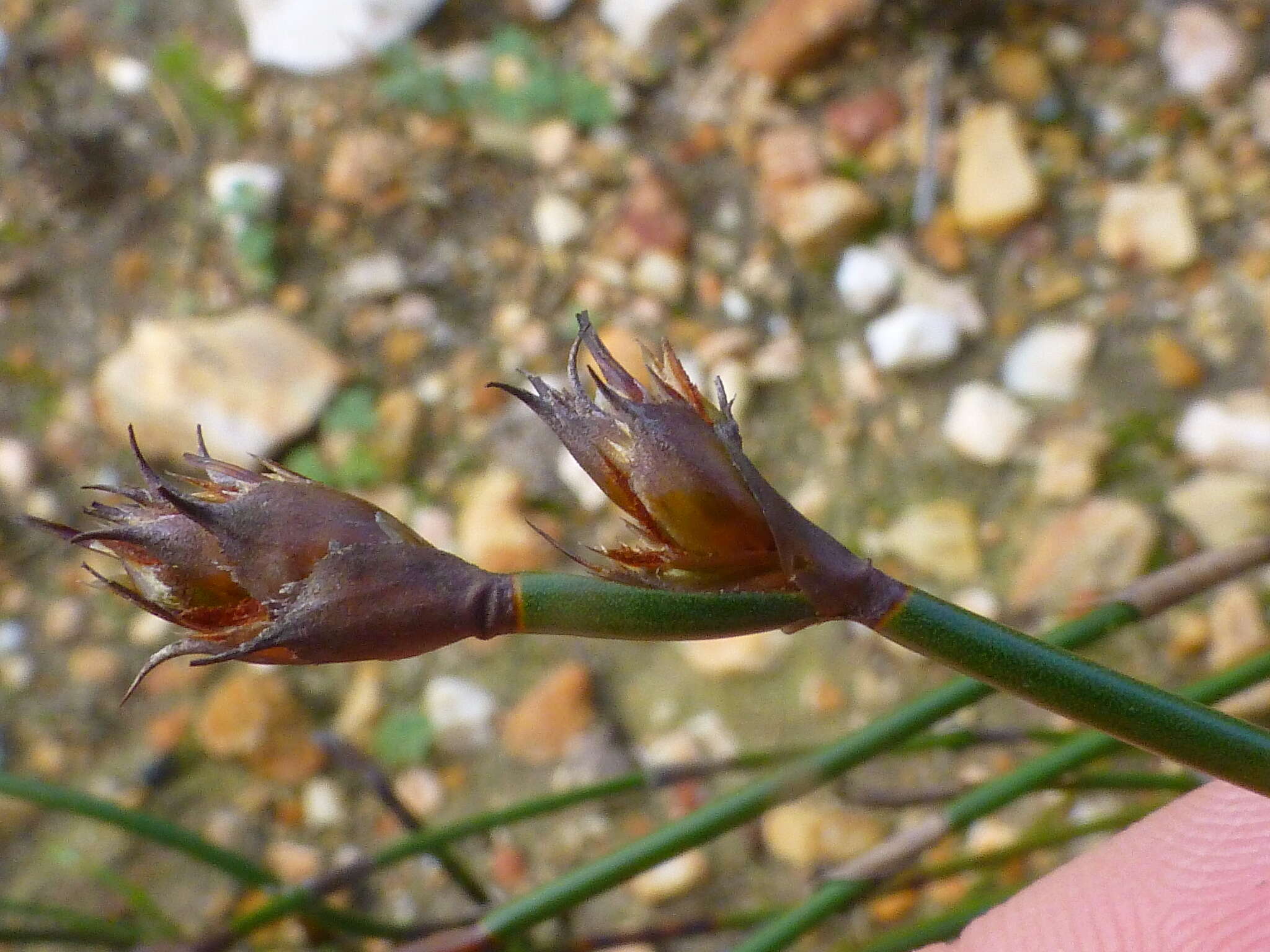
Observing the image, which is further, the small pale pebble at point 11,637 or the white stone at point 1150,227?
the small pale pebble at point 11,637

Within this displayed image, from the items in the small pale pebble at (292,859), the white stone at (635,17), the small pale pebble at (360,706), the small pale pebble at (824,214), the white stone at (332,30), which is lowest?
the small pale pebble at (292,859)

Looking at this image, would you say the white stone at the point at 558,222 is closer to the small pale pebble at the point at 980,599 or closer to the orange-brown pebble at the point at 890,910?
the small pale pebble at the point at 980,599

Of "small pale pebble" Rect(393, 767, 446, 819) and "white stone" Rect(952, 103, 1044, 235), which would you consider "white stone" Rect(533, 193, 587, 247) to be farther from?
"small pale pebble" Rect(393, 767, 446, 819)

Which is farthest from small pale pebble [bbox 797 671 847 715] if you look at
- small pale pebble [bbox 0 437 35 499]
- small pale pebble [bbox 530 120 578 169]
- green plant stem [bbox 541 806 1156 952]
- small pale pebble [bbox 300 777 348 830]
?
small pale pebble [bbox 0 437 35 499]

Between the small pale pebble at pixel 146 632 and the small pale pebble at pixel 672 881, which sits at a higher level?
the small pale pebble at pixel 146 632

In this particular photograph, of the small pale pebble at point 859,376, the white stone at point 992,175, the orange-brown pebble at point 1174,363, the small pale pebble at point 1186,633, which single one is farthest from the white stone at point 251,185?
the small pale pebble at point 1186,633

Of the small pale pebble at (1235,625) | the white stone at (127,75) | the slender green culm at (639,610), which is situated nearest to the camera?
the slender green culm at (639,610)

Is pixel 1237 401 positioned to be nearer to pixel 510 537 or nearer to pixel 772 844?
pixel 772 844

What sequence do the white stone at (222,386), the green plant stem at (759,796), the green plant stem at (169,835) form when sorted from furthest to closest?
the white stone at (222,386)
the green plant stem at (169,835)
the green plant stem at (759,796)

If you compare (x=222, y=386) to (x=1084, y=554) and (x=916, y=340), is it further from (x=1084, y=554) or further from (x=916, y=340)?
(x=1084, y=554)
